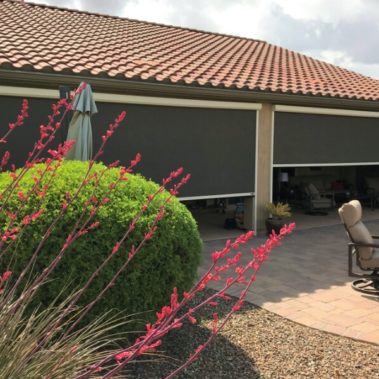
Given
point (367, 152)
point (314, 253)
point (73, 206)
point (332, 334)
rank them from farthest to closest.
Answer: point (367, 152), point (314, 253), point (332, 334), point (73, 206)

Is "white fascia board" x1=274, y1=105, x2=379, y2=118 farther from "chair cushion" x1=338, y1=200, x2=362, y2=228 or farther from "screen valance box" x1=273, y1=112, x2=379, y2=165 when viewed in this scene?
"chair cushion" x1=338, y1=200, x2=362, y2=228

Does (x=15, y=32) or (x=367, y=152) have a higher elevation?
(x=15, y=32)

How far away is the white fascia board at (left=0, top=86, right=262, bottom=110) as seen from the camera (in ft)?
25.4

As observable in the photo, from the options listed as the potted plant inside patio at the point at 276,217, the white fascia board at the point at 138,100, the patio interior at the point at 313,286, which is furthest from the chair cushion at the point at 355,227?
the white fascia board at the point at 138,100

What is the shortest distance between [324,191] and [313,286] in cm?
897

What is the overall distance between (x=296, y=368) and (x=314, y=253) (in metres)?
4.97

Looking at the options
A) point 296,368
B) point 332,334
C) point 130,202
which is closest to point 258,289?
point 332,334

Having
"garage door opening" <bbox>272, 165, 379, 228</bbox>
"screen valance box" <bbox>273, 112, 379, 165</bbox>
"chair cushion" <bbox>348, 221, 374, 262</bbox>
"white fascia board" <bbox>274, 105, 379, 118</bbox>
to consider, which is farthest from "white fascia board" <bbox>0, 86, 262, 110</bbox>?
"chair cushion" <bbox>348, 221, 374, 262</bbox>

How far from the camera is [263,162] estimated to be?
1071 centimetres

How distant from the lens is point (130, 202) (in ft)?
13.4

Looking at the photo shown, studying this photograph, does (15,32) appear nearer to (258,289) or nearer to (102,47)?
(102,47)

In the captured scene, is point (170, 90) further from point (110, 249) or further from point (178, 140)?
point (110, 249)

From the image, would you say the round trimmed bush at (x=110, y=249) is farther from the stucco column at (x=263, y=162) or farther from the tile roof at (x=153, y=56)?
the stucco column at (x=263, y=162)

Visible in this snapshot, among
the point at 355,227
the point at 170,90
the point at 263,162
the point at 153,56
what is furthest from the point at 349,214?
the point at 153,56
